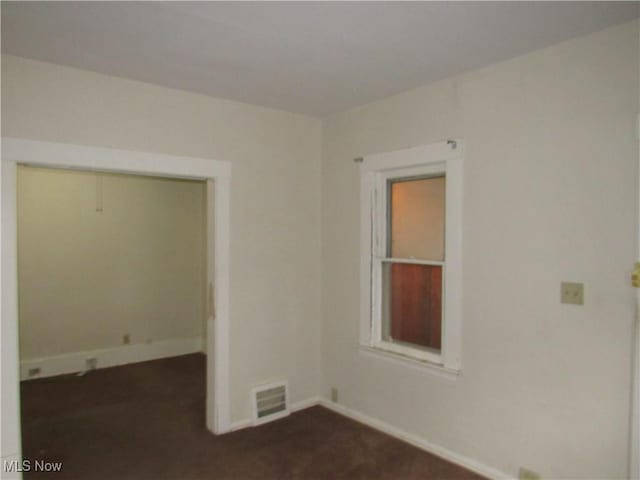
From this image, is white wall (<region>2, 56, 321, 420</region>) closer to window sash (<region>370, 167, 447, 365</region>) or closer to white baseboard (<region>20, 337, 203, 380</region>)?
window sash (<region>370, 167, 447, 365</region>)

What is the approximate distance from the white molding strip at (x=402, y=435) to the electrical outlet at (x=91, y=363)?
2417 mm

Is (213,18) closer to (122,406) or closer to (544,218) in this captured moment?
(544,218)

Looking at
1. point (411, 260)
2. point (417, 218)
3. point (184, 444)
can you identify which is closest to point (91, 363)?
point (184, 444)

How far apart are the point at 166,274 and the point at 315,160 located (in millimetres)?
2756

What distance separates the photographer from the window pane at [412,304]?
312 centimetres

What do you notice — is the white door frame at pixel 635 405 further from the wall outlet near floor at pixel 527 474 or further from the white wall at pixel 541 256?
the wall outlet near floor at pixel 527 474

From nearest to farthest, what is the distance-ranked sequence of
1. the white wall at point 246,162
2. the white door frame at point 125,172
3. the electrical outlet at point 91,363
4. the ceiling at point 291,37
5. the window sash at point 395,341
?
1. the ceiling at point 291,37
2. the white door frame at point 125,172
3. the white wall at point 246,162
4. the window sash at point 395,341
5. the electrical outlet at point 91,363

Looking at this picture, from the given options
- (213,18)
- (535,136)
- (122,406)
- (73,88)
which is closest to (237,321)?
(122,406)

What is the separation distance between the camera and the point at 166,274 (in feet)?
17.5

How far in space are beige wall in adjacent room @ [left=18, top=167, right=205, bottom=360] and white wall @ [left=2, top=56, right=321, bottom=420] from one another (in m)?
2.37

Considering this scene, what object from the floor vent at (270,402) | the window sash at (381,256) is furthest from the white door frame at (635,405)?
the floor vent at (270,402)

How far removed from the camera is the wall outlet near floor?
7.73ft

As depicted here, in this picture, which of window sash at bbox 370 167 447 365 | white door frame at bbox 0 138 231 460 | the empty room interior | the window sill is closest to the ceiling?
the empty room interior

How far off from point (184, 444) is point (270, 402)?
734 mm
